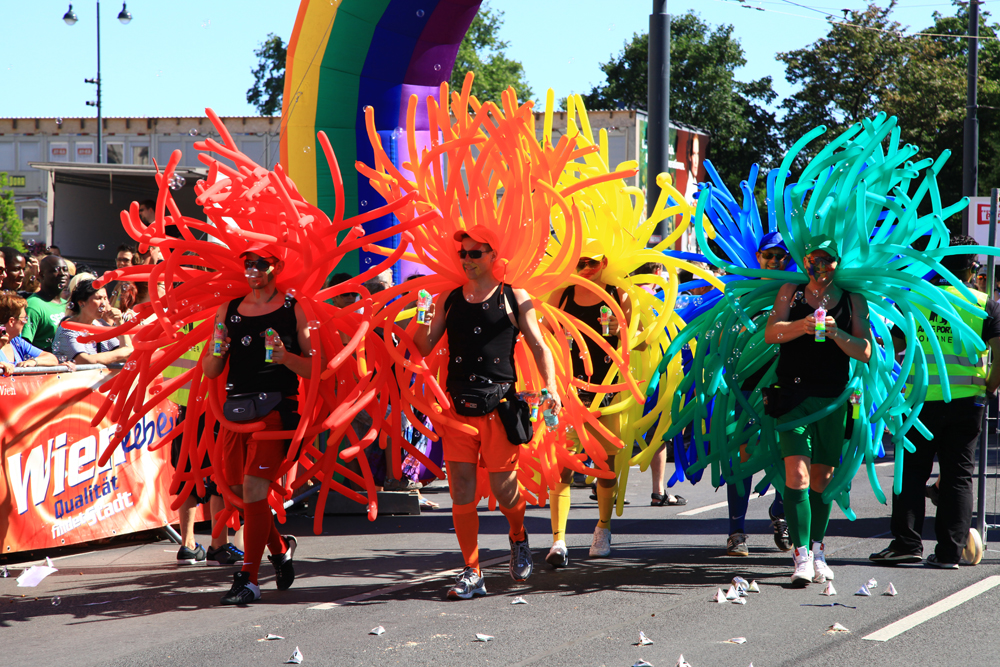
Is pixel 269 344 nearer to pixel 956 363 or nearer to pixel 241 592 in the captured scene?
pixel 241 592

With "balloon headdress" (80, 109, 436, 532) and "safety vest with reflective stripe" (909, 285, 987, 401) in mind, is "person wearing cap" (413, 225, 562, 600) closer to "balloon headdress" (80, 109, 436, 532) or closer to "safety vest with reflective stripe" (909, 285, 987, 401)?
"balloon headdress" (80, 109, 436, 532)

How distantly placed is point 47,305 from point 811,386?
5.58 meters

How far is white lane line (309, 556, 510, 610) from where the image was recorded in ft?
16.8

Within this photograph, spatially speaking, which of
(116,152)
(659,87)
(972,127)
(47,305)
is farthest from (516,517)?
(116,152)

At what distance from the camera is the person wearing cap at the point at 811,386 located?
17.4 ft

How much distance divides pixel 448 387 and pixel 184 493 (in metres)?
1.54

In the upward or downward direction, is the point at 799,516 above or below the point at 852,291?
below

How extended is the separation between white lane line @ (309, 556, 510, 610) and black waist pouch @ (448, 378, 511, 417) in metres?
1.05

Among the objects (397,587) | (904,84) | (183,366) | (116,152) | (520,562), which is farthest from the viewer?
(116,152)

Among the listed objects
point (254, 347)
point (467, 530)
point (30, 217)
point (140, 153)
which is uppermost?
point (140, 153)

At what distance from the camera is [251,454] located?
502 centimetres

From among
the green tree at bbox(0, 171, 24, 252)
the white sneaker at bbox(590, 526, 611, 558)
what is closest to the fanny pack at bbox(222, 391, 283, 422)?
the white sneaker at bbox(590, 526, 611, 558)

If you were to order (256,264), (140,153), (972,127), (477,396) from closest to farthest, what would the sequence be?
1. (256,264)
2. (477,396)
3. (972,127)
4. (140,153)

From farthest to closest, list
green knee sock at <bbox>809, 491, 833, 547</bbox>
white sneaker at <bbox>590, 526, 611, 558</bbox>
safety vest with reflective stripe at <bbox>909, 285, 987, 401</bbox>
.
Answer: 1. white sneaker at <bbox>590, 526, 611, 558</bbox>
2. safety vest with reflective stripe at <bbox>909, 285, 987, 401</bbox>
3. green knee sock at <bbox>809, 491, 833, 547</bbox>
